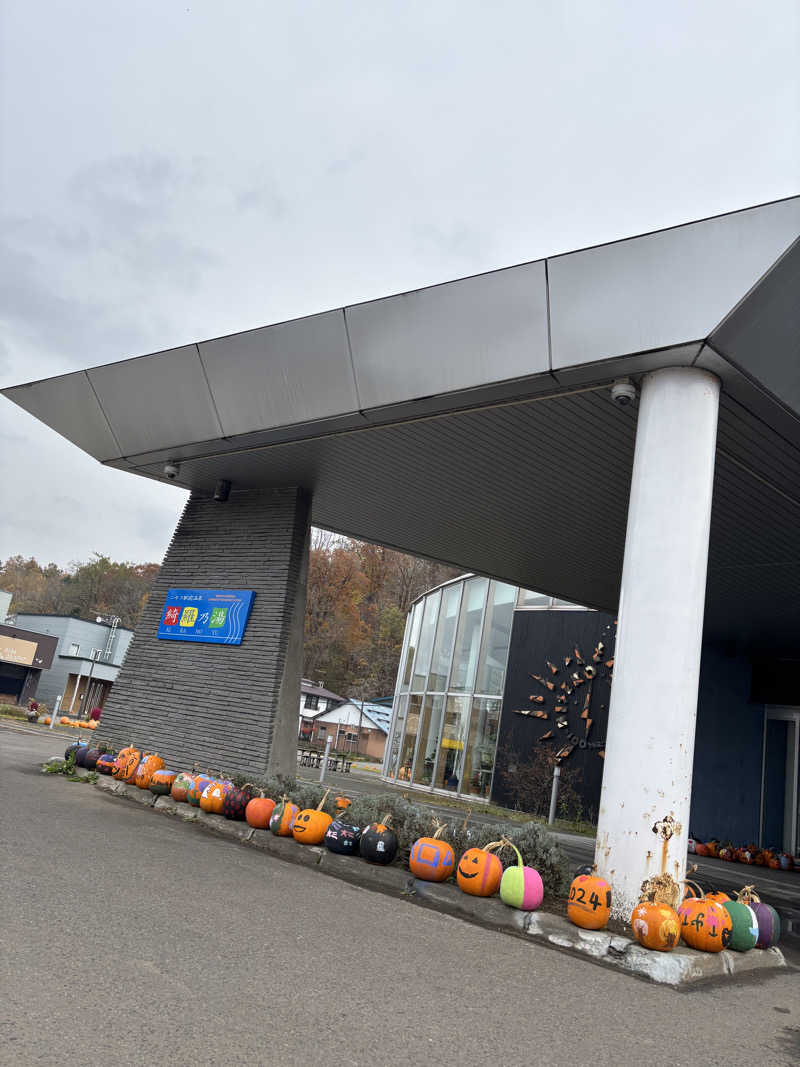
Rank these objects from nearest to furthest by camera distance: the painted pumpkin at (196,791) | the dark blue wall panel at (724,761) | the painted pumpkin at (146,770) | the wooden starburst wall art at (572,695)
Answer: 1. the painted pumpkin at (196,791)
2. the painted pumpkin at (146,770)
3. the wooden starburst wall art at (572,695)
4. the dark blue wall panel at (724,761)

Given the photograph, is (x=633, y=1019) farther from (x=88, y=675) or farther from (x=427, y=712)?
(x=88, y=675)

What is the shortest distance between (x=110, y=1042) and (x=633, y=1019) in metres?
2.88

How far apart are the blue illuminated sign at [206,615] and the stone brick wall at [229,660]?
0.39ft

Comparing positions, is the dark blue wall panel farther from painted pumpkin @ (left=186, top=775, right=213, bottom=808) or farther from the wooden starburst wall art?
painted pumpkin @ (left=186, top=775, right=213, bottom=808)

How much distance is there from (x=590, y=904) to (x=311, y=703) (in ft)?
157

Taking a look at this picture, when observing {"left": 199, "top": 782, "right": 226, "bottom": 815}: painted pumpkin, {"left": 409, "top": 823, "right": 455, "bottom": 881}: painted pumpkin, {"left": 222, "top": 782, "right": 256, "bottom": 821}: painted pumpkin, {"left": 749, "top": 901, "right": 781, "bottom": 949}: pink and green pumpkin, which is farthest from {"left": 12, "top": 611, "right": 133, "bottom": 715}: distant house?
{"left": 749, "top": 901, "right": 781, "bottom": 949}: pink and green pumpkin

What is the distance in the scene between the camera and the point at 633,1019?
14.1 feet

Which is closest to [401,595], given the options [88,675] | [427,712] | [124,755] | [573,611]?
[88,675]

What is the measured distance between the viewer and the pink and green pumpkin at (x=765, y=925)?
20.9 ft

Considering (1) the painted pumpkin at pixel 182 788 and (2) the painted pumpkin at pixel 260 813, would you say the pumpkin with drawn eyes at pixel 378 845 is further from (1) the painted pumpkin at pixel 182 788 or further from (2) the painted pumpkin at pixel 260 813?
(1) the painted pumpkin at pixel 182 788

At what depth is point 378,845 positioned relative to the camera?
7309 mm

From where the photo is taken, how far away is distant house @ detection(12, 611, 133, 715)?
4447cm

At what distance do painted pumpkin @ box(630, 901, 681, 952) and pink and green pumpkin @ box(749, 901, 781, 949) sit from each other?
3.87 ft

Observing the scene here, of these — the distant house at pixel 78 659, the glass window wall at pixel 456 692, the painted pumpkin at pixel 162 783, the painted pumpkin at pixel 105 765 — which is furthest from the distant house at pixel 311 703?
the painted pumpkin at pixel 162 783
